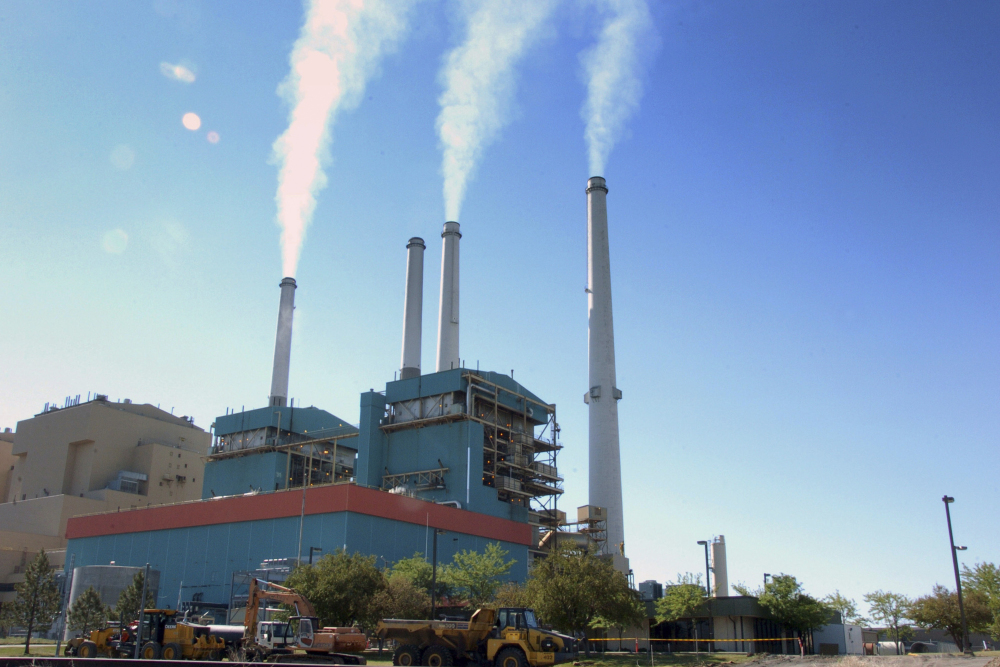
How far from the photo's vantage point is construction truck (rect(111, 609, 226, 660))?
27219 millimetres

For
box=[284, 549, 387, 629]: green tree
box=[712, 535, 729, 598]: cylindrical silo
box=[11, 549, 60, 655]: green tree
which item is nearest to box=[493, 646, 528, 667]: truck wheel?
box=[284, 549, 387, 629]: green tree

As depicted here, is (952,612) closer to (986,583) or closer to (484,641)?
(986,583)

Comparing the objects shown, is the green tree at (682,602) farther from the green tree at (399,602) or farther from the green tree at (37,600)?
the green tree at (37,600)

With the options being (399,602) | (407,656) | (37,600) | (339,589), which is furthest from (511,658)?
(37,600)

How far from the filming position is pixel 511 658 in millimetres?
24516

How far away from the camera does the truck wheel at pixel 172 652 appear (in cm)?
2703

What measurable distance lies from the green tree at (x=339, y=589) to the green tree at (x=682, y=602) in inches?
557

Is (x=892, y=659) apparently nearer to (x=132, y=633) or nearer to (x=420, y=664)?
(x=420, y=664)

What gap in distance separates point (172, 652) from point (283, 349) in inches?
2310

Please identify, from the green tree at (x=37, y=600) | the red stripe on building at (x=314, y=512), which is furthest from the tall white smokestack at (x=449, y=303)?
the green tree at (x=37, y=600)

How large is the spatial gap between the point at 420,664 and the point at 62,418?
81864 mm

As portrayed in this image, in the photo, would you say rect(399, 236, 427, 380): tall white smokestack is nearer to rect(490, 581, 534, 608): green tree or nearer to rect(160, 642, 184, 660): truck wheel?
rect(490, 581, 534, 608): green tree

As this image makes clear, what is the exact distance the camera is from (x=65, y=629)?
157 feet

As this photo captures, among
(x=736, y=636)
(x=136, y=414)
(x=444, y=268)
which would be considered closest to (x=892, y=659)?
(x=736, y=636)
